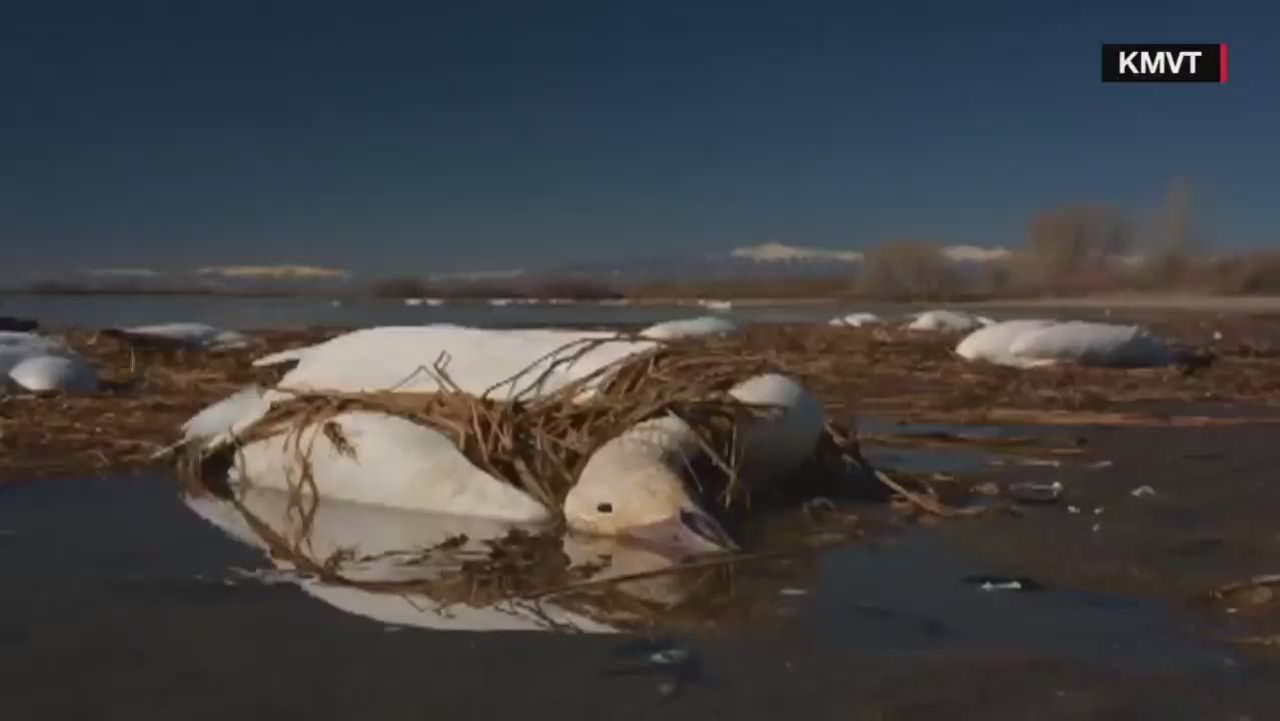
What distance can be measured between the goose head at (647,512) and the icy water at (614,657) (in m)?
0.29

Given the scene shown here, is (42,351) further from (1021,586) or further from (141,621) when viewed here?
(1021,586)

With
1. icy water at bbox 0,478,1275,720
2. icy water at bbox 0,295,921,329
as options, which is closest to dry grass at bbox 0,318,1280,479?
icy water at bbox 0,478,1275,720

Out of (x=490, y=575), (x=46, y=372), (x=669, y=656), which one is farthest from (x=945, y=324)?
(x=669, y=656)

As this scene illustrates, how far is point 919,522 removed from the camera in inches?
173

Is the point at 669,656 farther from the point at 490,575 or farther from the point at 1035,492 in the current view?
the point at 1035,492

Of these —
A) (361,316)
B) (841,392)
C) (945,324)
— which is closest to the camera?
(841,392)

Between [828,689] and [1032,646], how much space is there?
0.59 meters

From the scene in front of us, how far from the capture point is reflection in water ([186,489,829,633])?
3045 mm

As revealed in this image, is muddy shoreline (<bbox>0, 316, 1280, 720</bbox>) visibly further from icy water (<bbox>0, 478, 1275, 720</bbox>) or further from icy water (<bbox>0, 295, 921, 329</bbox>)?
icy water (<bbox>0, 295, 921, 329</bbox>)

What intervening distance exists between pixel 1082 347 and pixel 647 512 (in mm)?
9212

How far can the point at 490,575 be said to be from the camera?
3.49 metres

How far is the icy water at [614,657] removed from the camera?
2.37 metres

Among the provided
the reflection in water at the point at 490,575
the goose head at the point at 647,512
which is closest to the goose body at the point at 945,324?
the goose head at the point at 647,512

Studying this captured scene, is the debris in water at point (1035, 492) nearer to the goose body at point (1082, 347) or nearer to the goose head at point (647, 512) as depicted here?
the goose head at point (647, 512)
